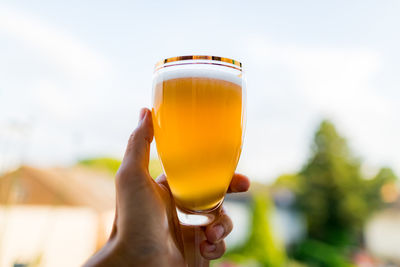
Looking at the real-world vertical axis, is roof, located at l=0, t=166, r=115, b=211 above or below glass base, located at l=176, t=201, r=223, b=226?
below

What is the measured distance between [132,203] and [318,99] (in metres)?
15.3

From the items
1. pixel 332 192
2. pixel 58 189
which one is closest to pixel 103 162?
pixel 58 189

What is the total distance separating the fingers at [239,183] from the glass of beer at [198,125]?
23 cm

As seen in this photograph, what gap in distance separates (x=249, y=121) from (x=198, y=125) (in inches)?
7.1

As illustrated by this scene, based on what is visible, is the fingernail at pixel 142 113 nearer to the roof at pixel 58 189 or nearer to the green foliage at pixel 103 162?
the roof at pixel 58 189

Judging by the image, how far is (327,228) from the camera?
520 inches

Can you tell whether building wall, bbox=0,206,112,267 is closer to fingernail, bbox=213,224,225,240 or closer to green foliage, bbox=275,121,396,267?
fingernail, bbox=213,224,225,240

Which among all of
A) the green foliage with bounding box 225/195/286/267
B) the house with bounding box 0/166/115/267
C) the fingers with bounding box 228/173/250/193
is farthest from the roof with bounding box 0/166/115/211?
the fingers with bounding box 228/173/250/193

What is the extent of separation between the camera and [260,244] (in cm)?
900

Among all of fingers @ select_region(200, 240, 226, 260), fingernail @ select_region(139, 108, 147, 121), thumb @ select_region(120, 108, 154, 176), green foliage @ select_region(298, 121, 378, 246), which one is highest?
fingernail @ select_region(139, 108, 147, 121)

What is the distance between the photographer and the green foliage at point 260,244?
29.1ft

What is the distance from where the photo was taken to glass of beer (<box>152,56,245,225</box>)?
544 mm

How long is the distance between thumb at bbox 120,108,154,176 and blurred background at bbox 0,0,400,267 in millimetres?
101

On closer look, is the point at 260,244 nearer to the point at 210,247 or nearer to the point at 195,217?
the point at 210,247
